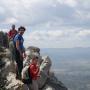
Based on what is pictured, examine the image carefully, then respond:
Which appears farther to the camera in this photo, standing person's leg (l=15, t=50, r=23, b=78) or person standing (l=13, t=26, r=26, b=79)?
standing person's leg (l=15, t=50, r=23, b=78)

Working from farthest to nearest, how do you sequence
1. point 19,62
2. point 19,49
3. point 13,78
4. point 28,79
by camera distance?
1. point 13,78
2. point 19,62
3. point 19,49
4. point 28,79

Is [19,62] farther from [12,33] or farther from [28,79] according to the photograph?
[12,33]

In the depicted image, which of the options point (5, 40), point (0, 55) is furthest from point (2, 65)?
point (5, 40)

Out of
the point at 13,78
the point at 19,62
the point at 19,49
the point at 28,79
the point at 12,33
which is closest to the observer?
the point at 28,79

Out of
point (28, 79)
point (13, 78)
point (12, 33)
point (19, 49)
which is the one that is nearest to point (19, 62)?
point (19, 49)

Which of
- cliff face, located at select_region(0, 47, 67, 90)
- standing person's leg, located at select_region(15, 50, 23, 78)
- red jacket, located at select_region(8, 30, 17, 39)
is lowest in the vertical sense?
cliff face, located at select_region(0, 47, 67, 90)

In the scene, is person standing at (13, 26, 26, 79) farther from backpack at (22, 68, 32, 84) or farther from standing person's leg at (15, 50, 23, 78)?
backpack at (22, 68, 32, 84)

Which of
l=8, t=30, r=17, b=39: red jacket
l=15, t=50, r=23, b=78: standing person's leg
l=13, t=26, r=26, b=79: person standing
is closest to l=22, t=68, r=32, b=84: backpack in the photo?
l=15, t=50, r=23, b=78: standing person's leg

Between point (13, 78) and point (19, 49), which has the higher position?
point (19, 49)

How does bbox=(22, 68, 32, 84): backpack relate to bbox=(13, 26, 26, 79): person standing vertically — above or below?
below

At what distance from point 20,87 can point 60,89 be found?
13.8m

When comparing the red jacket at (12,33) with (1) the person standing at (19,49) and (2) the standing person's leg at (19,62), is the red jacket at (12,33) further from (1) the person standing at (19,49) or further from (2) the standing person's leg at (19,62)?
(2) the standing person's leg at (19,62)

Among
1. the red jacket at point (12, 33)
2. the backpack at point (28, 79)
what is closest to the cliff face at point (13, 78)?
the backpack at point (28, 79)

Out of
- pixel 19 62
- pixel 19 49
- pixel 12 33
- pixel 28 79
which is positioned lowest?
pixel 28 79
